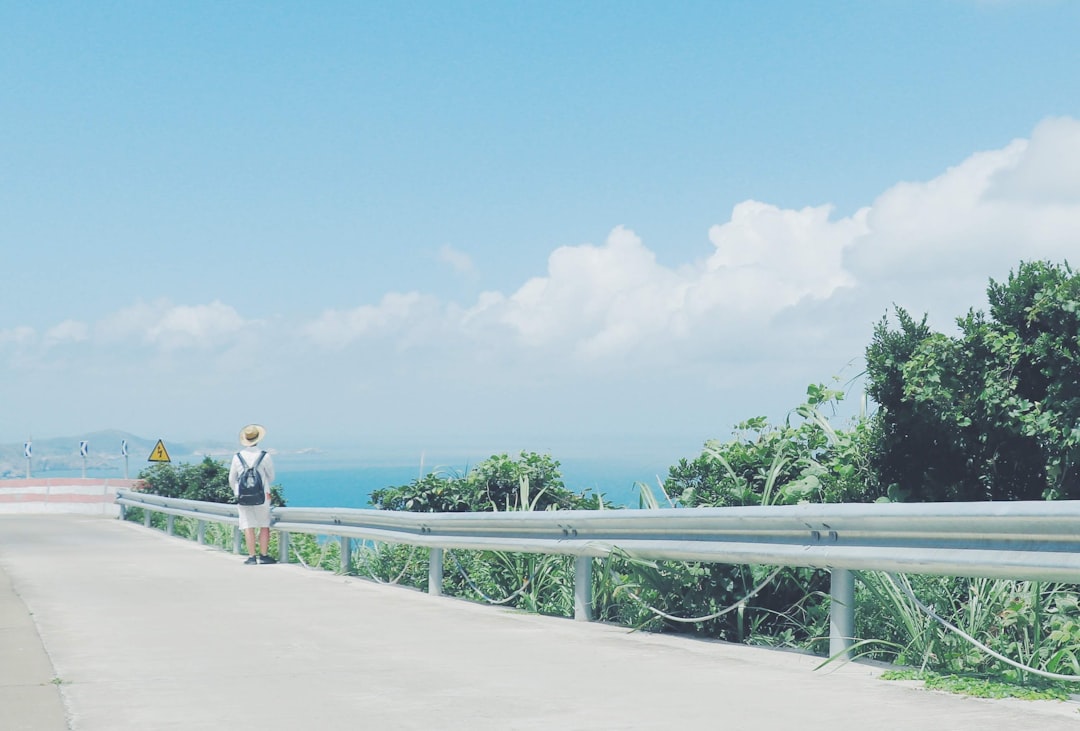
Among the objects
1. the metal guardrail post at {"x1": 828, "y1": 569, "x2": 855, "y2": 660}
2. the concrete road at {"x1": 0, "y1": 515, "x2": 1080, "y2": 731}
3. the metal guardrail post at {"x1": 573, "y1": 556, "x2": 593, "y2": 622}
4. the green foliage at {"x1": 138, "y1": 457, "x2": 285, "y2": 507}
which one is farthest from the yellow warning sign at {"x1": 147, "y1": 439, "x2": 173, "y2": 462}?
the metal guardrail post at {"x1": 828, "y1": 569, "x2": 855, "y2": 660}

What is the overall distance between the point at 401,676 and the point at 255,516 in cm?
1134

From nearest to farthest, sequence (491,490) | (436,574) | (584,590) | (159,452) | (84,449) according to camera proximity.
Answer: (584,590) → (436,574) → (491,490) → (159,452) → (84,449)

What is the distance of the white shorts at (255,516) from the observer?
60.0 ft

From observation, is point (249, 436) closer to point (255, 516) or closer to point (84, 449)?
point (255, 516)

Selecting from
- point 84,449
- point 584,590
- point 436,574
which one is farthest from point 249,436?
point 84,449

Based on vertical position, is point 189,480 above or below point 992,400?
below

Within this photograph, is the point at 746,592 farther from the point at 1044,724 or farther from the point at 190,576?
the point at 190,576

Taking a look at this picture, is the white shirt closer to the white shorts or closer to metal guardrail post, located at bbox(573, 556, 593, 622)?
the white shorts

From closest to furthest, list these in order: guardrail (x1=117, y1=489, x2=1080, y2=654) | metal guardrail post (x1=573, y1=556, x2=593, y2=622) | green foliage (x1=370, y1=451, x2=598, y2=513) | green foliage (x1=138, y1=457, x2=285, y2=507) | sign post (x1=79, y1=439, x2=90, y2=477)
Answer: guardrail (x1=117, y1=489, x2=1080, y2=654)
metal guardrail post (x1=573, y1=556, x2=593, y2=622)
green foliage (x1=370, y1=451, x2=598, y2=513)
green foliage (x1=138, y1=457, x2=285, y2=507)
sign post (x1=79, y1=439, x2=90, y2=477)

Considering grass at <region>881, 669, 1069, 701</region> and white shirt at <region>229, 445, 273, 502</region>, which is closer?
grass at <region>881, 669, 1069, 701</region>

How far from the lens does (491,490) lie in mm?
14906

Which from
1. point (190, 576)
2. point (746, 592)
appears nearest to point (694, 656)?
point (746, 592)

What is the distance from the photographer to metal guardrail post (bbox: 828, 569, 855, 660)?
7469 mm

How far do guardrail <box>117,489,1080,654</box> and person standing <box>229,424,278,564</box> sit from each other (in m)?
6.83
